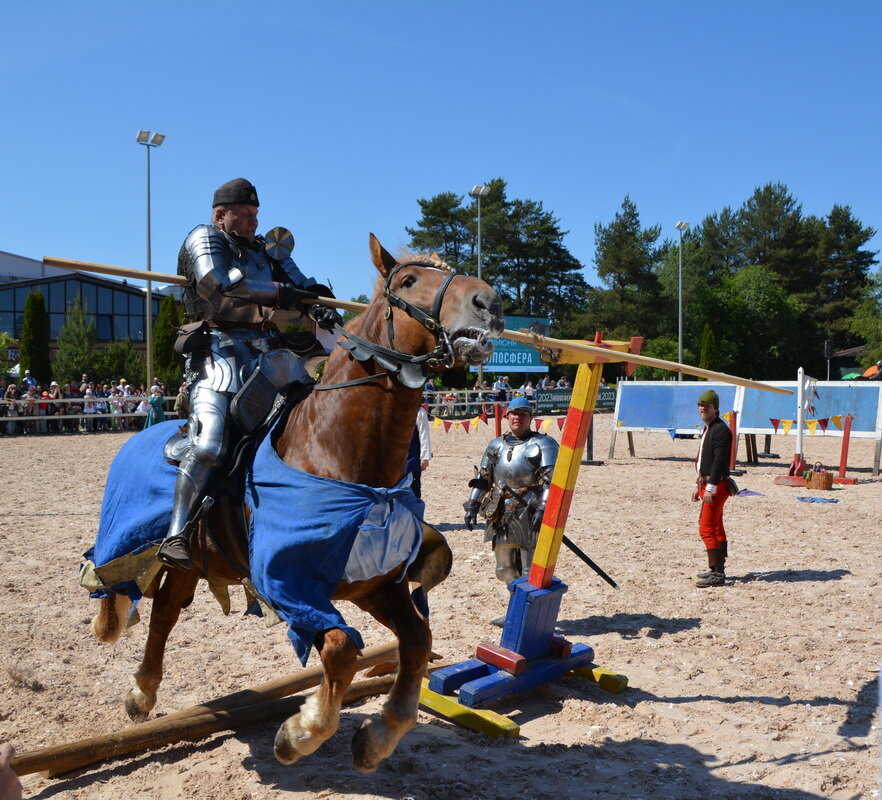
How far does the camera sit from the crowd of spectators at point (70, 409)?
78.8 feet

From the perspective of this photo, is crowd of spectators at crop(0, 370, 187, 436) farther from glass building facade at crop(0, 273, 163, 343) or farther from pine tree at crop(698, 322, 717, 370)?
pine tree at crop(698, 322, 717, 370)

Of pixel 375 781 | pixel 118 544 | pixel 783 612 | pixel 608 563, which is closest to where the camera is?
pixel 375 781

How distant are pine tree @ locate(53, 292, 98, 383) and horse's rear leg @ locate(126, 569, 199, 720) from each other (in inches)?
1228

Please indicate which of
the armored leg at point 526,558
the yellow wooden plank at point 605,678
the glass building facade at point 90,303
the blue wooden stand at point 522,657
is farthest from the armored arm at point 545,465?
the glass building facade at point 90,303

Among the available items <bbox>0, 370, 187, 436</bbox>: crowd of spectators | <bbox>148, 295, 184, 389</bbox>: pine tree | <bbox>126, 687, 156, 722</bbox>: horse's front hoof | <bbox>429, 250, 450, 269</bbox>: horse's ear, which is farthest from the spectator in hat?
<bbox>148, 295, 184, 389</bbox>: pine tree

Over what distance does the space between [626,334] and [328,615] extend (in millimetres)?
54707

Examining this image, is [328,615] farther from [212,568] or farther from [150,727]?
[150,727]

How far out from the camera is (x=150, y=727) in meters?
4.27

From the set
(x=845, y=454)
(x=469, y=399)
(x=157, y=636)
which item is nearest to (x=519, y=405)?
(x=157, y=636)

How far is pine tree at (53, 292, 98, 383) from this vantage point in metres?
33.4

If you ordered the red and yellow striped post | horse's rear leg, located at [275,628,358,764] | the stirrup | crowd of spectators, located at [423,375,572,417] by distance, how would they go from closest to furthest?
horse's rear leg, located at [275,628,358,764], the stirrup, the red and yellow striped post, crowd of spectators, located at [423,375,572,417]

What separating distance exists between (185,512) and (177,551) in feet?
0.61

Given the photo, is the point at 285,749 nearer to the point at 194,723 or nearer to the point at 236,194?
the point at 194,723

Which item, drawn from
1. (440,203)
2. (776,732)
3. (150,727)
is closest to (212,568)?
(150,727)
